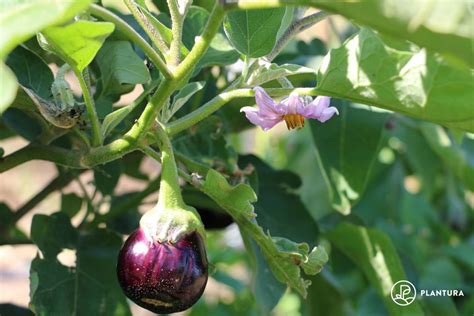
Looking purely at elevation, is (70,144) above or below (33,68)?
below

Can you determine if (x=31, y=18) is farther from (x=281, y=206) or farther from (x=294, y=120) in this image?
(x=281, y=206)

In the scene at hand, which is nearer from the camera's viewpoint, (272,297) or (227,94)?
(227,94)

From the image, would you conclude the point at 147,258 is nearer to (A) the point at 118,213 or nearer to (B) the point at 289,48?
(A) the point at 118,213

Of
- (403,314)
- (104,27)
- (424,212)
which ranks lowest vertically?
(424,212)

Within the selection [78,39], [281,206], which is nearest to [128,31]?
[78,39]

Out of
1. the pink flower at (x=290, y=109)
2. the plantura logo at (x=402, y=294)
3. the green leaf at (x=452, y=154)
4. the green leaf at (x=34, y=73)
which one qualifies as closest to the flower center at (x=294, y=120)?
the pink flower at (x=290, y=109)

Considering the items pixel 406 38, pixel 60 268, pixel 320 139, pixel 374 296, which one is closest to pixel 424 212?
pixel 374 296
